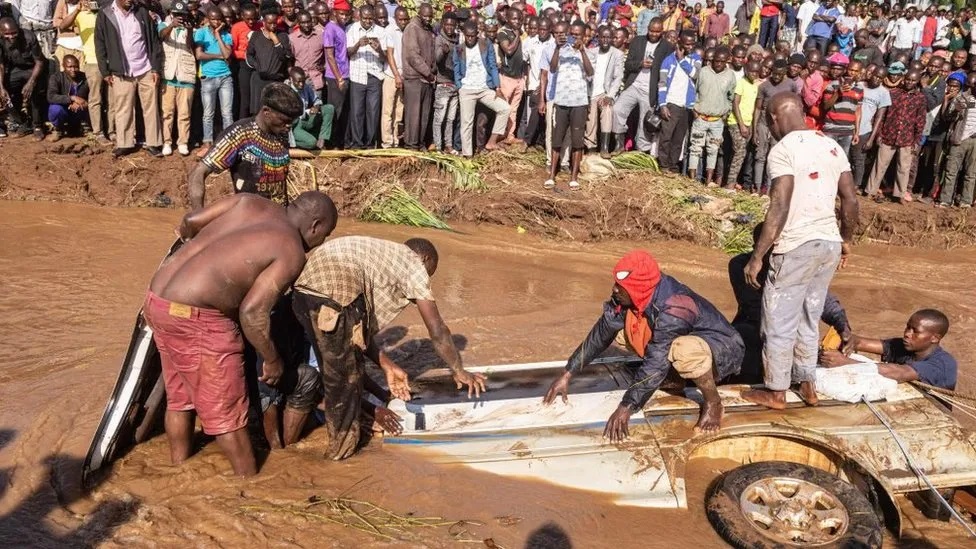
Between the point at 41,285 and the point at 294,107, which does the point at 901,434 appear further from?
the point at 41,285

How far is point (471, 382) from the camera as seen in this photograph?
4.73 meters

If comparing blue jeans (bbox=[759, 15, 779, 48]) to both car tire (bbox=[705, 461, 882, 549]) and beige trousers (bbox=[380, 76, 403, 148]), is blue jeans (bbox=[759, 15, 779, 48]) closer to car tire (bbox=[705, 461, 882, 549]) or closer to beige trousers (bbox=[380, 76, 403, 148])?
beige trousers (bbox=[380, 76, 403, 148])

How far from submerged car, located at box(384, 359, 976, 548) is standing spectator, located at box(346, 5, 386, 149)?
6.20m

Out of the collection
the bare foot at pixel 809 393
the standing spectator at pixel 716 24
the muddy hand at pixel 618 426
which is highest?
the standing spectator at pixel 716 24

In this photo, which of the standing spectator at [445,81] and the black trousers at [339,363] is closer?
the black trousers at [339,363]

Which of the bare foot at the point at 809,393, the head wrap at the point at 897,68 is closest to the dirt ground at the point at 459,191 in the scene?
the head wrap at the point at 897,68

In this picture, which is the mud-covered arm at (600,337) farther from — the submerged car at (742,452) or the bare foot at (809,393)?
the bare foot at (809,393)

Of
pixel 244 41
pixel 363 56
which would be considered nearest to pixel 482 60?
pixel 363 56

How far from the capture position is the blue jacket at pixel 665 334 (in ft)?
14.7

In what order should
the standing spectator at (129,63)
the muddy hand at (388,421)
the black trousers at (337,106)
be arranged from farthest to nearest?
1. the black trousers at (337,106)
2. the standing spectator at (129,63)
3. the muddy hand at (388,421)

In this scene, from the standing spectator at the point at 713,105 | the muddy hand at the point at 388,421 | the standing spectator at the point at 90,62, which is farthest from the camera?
the standing spectator at the point at 713,105

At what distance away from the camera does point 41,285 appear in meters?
7.15

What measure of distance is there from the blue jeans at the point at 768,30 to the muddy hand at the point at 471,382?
13426mm

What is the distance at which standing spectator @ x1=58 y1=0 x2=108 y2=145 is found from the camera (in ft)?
31.5
